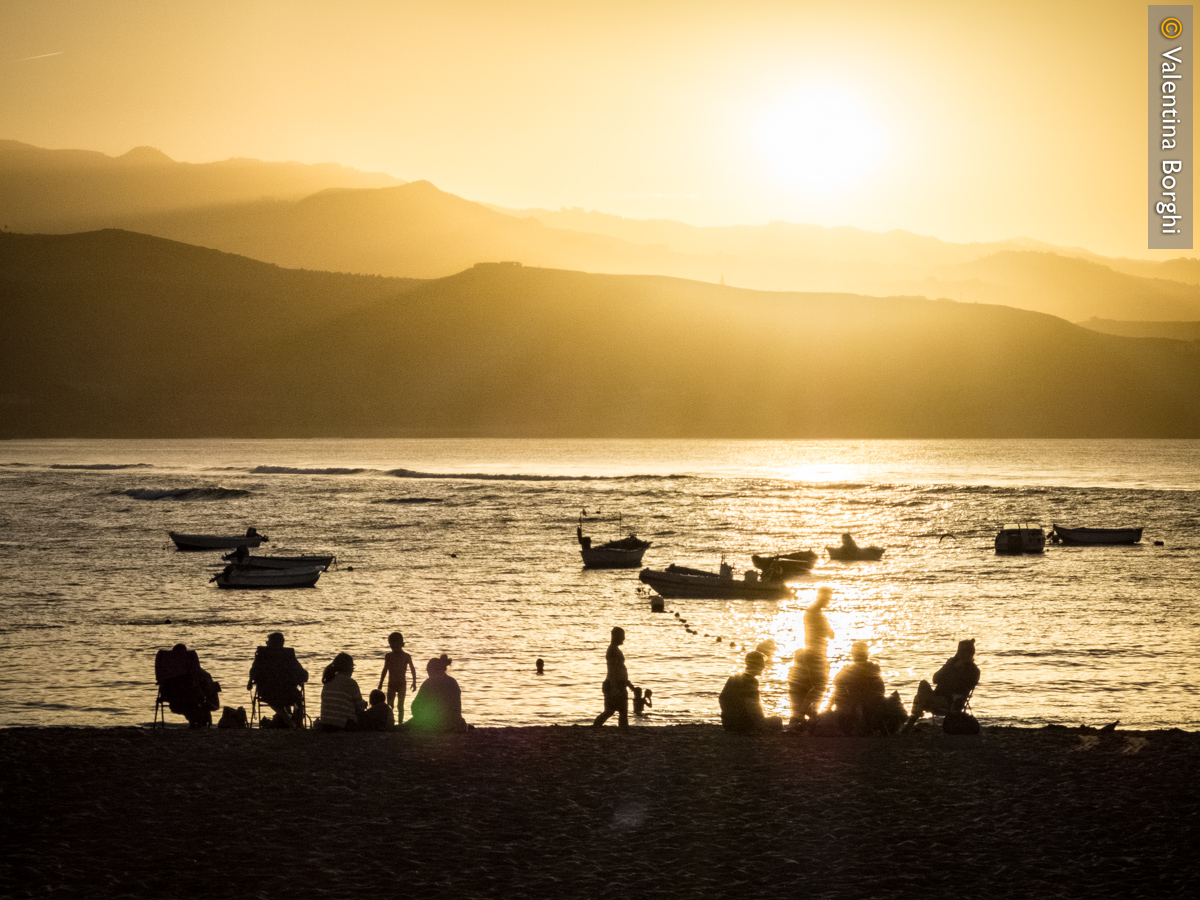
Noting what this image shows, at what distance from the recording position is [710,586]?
4516cm

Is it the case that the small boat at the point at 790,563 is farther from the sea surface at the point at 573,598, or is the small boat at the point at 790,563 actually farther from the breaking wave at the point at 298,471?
the breaking wave at the point at 298,471

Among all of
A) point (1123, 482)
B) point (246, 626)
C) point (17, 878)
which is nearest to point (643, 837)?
point (17, 878)

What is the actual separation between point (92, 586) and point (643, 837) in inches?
1554

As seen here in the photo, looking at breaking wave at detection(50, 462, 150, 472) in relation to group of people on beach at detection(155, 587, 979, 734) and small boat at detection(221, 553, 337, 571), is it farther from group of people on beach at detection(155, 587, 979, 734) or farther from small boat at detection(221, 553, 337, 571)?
group of people on beach at detection(155, 587, 979, 734)

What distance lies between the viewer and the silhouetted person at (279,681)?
16.4 meters

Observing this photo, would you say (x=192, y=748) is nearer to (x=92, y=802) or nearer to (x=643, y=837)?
(x=92, y=802)

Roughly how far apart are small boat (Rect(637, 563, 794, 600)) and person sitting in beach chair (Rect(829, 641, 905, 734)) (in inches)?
1169

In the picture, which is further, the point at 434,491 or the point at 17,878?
the point at 434,491

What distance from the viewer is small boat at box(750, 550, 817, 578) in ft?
159

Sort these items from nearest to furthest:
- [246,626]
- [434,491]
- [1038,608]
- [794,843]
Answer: [794,843]
[246,626]
[1038,608]
[434,491]

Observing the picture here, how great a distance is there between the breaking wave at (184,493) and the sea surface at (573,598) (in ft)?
1.82

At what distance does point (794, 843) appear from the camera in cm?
1014

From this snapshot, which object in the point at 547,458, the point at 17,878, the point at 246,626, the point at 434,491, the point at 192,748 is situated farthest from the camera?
the point at 547,458

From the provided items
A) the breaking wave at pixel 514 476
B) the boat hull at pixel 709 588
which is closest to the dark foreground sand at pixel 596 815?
the boat hull at pixel 709 588
